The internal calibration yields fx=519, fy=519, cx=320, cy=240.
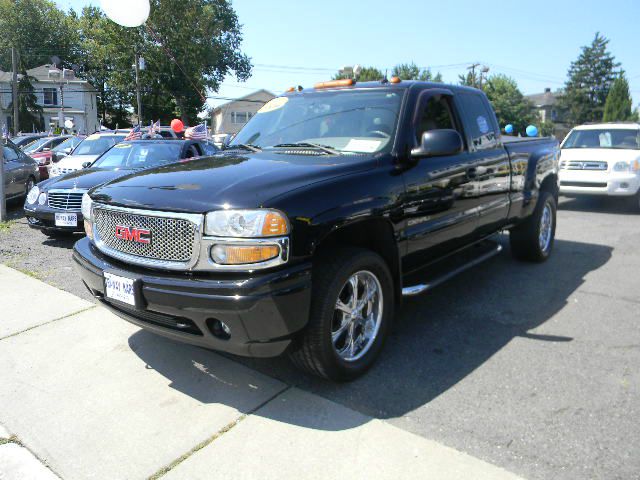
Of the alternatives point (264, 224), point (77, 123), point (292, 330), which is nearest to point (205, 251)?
point (264, 224)

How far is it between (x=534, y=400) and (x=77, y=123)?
61948 millimetres

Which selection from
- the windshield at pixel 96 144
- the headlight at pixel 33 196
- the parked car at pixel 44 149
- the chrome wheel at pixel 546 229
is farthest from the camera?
the parked car at pixel 44 149

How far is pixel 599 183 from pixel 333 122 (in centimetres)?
828

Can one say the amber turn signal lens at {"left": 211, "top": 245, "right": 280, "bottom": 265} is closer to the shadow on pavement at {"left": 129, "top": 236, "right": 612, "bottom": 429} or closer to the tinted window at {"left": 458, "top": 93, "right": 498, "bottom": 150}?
the shadow on pavement at {"left": 129, "top": 236, "right": 612, "bottom": 429}

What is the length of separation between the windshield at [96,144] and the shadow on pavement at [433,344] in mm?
8625

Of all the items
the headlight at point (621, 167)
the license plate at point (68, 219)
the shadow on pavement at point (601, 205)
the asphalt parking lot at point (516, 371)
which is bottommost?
the asphalt parking lot at point (516, 371)

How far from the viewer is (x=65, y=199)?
699cm

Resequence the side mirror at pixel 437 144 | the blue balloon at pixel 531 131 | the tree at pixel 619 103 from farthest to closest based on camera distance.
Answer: the tree at pixel 619 103 < the blue balloon at pixel 531 131 < the side mirror at pixel 437 144

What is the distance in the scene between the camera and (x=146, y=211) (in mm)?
2934

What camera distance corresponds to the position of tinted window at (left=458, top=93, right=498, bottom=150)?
15.1ft

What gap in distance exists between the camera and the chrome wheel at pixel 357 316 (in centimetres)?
316

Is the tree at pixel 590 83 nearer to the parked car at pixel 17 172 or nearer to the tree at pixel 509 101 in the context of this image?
the tree at pixel 509 101

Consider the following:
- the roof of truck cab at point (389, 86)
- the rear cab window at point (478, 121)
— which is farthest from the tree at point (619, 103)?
the roof of truck cab at point (389, 86)

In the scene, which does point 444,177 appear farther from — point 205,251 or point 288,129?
point 205,251
